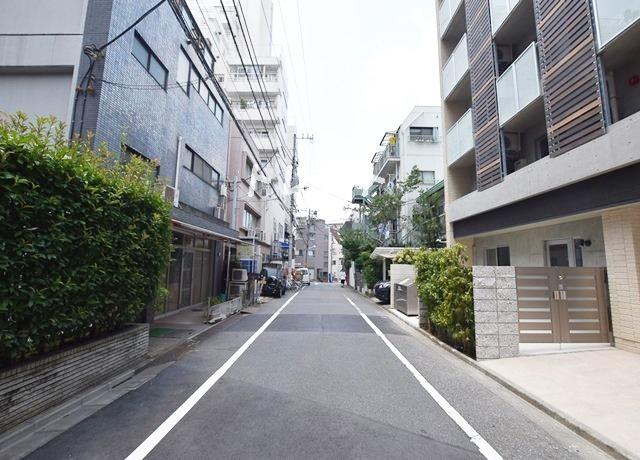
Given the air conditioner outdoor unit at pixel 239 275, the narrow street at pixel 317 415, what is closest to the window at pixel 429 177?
the air conditioner outdoor unit at pixel 239 275

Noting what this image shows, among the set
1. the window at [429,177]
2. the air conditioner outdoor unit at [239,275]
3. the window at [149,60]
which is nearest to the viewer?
the window at [149,60]

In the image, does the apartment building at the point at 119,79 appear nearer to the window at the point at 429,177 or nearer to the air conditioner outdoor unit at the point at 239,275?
the air conditioner outdoor unit at the point at 239,275

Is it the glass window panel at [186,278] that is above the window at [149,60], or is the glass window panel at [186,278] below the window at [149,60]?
below

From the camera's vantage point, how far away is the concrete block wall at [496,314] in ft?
21.2

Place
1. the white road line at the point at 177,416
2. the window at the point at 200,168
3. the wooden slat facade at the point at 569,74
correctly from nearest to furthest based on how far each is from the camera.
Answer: the white road line at the point at 177,416
the wooden slat facade at the point at 569,74
the window at the point at 200,168

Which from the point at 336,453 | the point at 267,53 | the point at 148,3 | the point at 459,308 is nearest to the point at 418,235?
the point at 459,308

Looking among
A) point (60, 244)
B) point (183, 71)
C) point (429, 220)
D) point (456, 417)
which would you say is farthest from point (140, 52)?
point (429, 220)

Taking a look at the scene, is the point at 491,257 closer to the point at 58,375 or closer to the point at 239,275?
the point at 239,275

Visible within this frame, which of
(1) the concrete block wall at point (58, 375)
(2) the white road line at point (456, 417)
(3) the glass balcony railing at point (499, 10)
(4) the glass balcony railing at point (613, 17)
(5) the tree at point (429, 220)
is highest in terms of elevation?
(3) the glass balcony railing at point (499, 10)

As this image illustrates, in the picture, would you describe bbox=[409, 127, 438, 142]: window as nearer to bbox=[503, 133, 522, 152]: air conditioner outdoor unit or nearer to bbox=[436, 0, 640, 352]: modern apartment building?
bbox=[436, 0, 640, 352]: modern apartment building

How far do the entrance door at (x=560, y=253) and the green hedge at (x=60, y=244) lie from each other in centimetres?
1000

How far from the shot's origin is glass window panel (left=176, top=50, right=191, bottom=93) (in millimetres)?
12709

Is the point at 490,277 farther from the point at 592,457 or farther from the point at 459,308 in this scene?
the point at 592,457

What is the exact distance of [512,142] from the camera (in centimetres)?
1053
